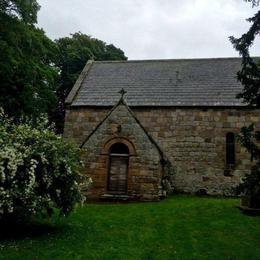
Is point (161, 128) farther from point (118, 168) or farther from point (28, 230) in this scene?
point (28, 230)

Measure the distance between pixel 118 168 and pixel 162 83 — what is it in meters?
8.10

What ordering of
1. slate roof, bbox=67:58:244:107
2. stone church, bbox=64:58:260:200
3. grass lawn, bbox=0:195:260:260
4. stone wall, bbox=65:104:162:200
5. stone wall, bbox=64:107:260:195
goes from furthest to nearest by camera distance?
slate roof, bbox=67:58:244:107, stone wall, bbox=64:107:260:195, stone church, bbox=64:58:260:200, stone wall, bbox=65:104:162:200, grass lawn, bbox=0:195:260:260

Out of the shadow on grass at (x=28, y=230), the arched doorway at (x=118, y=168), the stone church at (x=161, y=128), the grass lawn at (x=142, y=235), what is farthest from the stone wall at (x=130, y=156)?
the shadow on grass at (x=28, y=230)

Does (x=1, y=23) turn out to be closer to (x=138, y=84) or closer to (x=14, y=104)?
(x=14, y=104)

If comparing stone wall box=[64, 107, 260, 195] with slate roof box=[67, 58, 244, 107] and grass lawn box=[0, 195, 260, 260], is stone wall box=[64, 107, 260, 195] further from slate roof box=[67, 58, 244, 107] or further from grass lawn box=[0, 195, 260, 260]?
grass lawn box=[0, 195, 260, 260]

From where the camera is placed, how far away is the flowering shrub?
1176cm

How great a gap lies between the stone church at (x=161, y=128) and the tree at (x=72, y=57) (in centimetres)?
1369

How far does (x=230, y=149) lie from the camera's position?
2262 cm

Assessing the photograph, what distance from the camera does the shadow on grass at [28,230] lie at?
12.5 metres

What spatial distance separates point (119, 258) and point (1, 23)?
47.1ft

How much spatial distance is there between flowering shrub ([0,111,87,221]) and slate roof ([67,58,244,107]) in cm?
1126

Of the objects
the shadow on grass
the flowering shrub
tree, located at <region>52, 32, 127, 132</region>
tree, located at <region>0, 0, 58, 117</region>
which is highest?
tree, located at <region>52, 32, 127, 132</region>

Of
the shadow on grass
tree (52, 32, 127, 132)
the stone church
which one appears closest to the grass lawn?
the shadow on grass

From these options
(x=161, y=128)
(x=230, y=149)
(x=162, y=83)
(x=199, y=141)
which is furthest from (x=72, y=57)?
(x=230, y=149)
